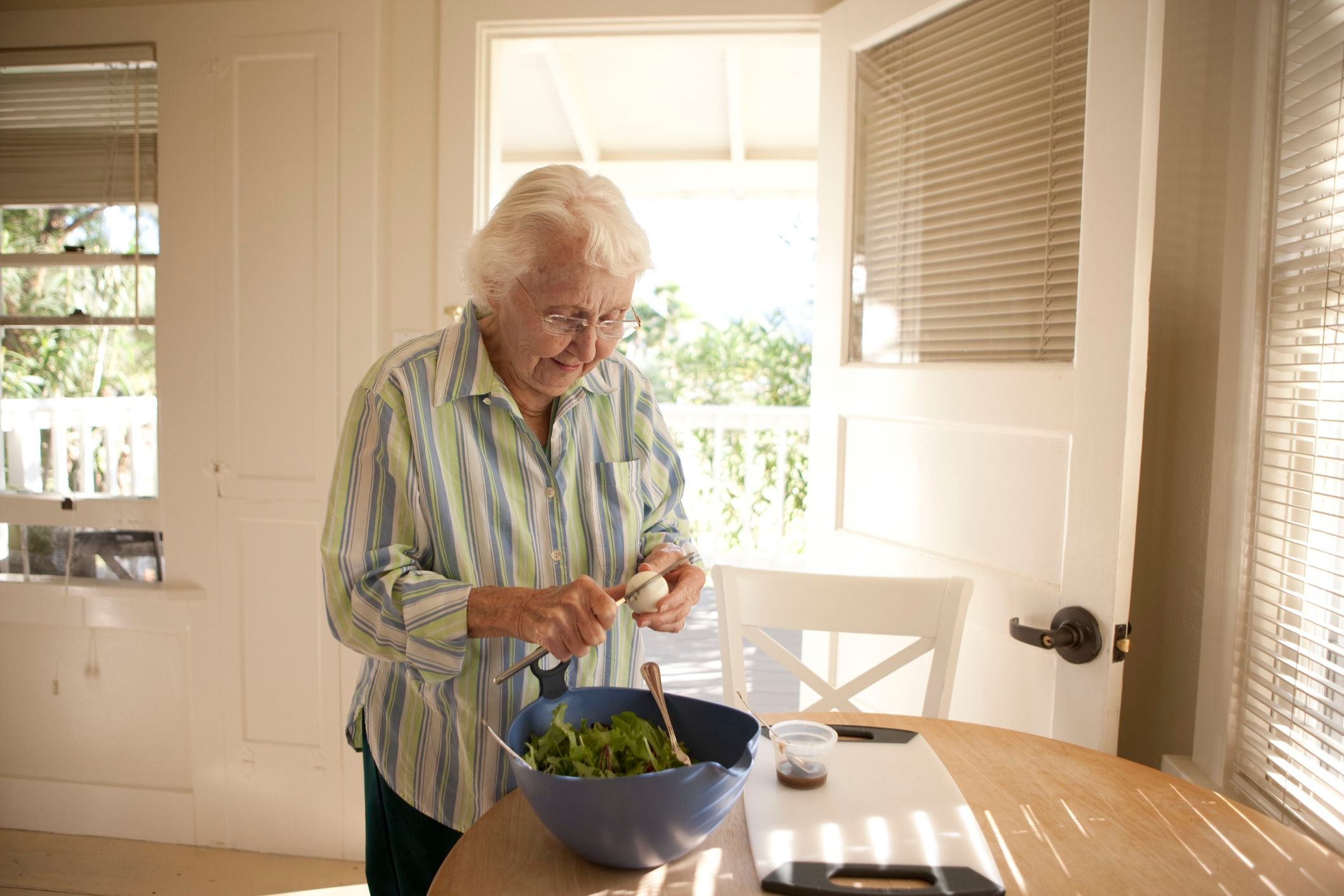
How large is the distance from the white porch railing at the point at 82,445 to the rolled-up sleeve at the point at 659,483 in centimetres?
186

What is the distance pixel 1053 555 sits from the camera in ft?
5.45

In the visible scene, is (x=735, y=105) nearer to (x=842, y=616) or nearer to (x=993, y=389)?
(x=993, y=389)

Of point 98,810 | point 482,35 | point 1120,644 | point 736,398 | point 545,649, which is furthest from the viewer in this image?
point 736,398

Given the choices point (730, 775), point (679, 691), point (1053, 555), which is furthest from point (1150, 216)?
point (679, 691)

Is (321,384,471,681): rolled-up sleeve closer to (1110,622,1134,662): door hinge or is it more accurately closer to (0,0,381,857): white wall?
(1110,622,1134,662): door hinge

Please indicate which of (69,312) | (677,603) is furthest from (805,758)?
(69,312)

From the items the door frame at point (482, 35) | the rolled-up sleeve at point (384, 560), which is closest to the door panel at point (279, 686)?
the door frame at point (482, 35)

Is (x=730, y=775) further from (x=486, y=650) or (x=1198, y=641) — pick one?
(x=1198, y=641)

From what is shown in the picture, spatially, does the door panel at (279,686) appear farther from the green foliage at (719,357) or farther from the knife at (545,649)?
the green foliage at (719,357)

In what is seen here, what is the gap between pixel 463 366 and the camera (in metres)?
1.33

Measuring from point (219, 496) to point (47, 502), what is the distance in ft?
1.91

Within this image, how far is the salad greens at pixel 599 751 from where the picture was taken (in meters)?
1.02

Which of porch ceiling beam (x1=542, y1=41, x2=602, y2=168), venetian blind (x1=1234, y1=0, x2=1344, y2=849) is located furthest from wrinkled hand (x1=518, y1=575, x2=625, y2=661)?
porch ceiling beam (x1=542, y1=41, x2=602, y2=168)

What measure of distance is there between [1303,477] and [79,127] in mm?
3248
